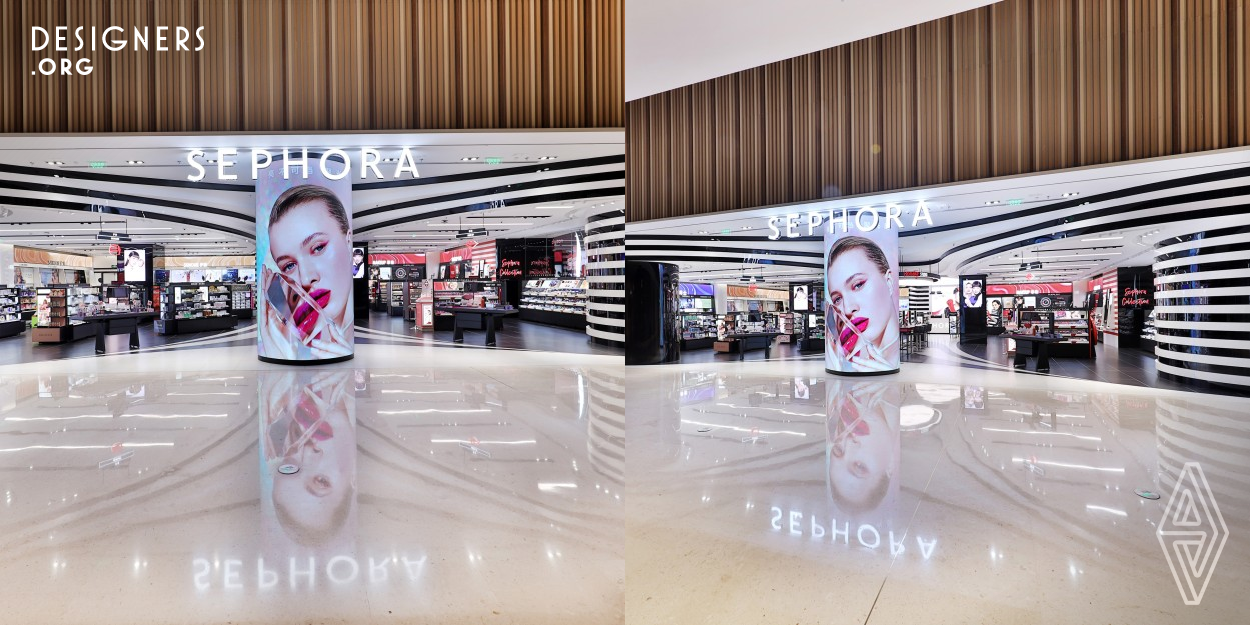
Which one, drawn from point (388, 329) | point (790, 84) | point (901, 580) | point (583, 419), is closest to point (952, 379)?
point (790, 84)

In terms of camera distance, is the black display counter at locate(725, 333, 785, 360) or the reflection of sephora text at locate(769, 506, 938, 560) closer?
the reflection of sephora text at locate(769, 506, 938, 560)

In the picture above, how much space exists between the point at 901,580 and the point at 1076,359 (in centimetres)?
1378

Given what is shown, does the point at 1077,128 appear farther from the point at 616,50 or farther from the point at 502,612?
the point at 502,612

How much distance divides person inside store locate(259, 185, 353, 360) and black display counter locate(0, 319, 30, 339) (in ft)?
32.4

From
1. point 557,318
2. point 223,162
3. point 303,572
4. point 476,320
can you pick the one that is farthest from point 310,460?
point 557,318

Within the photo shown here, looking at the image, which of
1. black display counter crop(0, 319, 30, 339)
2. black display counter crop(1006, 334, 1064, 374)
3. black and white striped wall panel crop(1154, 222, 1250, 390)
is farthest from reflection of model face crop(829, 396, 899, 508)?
black display counter crop(0, 319, 30, 339)

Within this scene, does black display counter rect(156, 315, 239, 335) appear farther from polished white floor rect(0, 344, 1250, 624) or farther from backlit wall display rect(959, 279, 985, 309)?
backlit wall display rect(959, 279, 985, 309)

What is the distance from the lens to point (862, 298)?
9.57m

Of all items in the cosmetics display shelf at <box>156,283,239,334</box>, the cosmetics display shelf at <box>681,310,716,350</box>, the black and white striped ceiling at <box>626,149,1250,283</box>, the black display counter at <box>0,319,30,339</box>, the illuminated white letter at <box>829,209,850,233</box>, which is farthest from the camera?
the cosmetics display shelf at <box>156,283,239,334</box>

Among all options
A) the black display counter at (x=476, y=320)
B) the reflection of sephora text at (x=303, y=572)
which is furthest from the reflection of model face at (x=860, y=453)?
the black display counter at (x=476, y=320)

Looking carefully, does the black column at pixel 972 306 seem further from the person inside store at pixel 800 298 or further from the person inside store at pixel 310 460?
the person inside store at pixel 310 460

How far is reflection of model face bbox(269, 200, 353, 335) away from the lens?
7660 millimetres

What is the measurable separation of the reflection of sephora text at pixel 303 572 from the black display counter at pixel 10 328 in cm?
1586

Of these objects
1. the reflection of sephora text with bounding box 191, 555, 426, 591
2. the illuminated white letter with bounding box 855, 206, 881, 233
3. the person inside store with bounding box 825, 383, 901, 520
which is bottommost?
the person inside store with bounding box 825, 383, 901, 520
